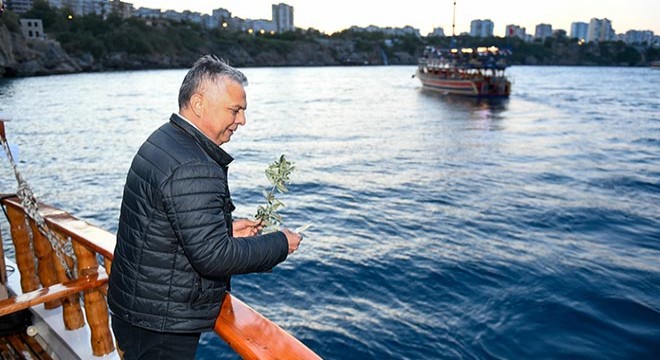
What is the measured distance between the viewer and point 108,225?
43.1 feet

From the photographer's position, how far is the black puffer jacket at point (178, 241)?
1788 millimetres

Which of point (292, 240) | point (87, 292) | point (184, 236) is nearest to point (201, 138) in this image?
point (184, 236)

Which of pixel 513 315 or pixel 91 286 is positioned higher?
pixel 91 286

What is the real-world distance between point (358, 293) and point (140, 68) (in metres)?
135

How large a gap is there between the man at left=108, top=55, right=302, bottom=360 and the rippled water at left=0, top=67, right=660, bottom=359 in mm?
2587

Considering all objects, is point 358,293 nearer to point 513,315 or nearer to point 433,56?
point 513,315

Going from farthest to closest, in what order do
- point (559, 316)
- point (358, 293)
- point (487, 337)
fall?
point (358, 293) < point (559, 316) < point (487, 337)

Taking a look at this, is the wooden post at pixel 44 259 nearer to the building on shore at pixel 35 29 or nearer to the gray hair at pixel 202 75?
the gray hair at pixel 202 75

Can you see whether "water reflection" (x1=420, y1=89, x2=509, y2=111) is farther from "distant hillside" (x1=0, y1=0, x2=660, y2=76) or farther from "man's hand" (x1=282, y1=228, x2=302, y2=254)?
"distant hillside" (x1=0, y1=0, x2=660, y2=76)

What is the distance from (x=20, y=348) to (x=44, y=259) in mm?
680

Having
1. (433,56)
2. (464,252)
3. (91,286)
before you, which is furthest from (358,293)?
(433,56)

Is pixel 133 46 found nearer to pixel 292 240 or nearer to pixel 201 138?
pixel 201 138

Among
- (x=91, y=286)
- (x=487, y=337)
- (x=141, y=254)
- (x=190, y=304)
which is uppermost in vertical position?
(x=141, y=254)

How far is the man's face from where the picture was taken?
1978 mm
